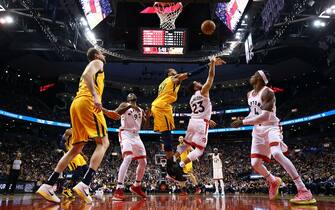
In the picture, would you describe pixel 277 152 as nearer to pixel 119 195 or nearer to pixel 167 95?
pixel 167 95

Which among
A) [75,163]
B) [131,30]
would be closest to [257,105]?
[75,163]

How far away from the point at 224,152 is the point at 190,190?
17.2 meters

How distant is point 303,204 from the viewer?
4836mm

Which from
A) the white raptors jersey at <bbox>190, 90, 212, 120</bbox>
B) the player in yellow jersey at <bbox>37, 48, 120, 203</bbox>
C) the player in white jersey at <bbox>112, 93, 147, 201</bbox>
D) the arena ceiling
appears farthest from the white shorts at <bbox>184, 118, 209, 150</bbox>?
the arena ceiling

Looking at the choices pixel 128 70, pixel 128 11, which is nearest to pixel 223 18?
pixel 128 11

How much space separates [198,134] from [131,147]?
4.71 feet

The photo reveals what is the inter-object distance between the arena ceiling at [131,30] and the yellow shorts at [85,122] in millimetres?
8913

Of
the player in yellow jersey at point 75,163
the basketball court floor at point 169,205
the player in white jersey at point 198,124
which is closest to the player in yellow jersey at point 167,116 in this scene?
the player in white jersey at point 198,124

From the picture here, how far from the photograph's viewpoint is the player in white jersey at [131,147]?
6.51 meters

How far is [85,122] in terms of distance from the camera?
15.4 ft

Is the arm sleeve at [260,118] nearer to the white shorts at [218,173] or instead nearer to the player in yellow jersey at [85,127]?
the player in yellow jersey at [85,127]

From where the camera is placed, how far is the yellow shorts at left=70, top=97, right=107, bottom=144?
470 cm

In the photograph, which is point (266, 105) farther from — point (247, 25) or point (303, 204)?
point (247, 25)

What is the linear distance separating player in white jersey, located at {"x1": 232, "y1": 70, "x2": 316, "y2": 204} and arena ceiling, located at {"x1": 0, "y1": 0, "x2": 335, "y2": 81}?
8214 mm
